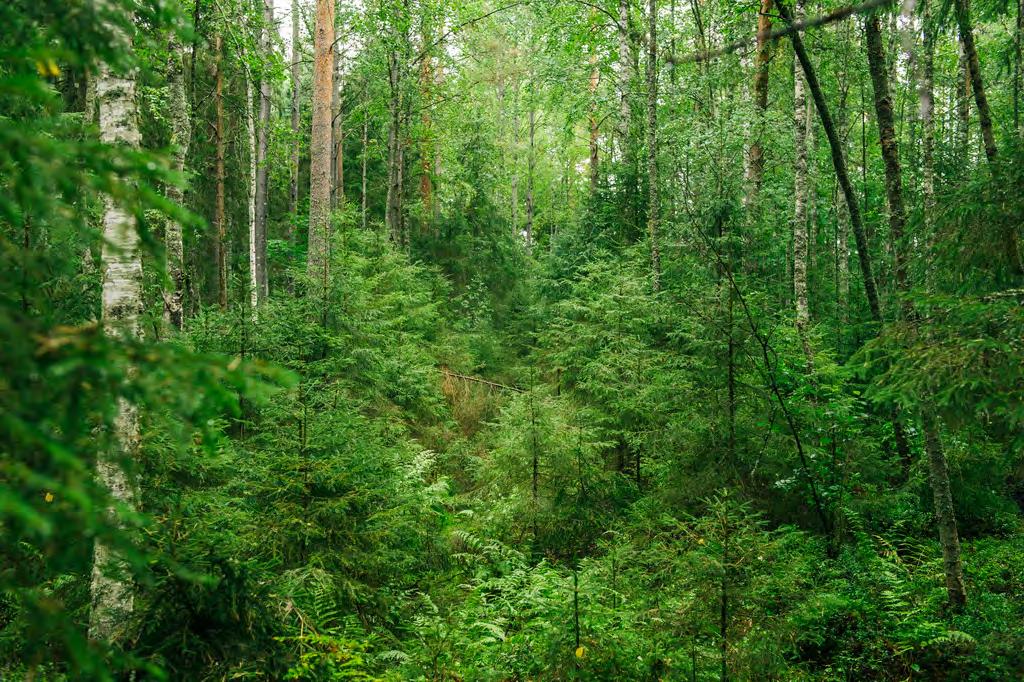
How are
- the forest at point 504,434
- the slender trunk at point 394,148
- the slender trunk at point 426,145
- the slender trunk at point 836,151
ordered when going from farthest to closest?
the slender trunk at point 426,145
the slender trunk at point 394,148
the slender trunk at point 836,151
the forest at point 504,434

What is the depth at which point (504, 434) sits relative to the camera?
8.22 m

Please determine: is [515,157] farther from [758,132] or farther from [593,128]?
[758,132]

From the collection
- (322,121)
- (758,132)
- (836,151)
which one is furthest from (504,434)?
(758,132)

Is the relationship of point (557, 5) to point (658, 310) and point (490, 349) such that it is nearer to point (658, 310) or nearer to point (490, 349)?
point (490, 349)

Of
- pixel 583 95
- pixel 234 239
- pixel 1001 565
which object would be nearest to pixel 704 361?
pixel 1001 565

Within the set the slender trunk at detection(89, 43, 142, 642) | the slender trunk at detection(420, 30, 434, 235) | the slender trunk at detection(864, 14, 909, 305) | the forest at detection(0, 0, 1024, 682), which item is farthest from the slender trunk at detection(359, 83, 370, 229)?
the slender trunk at detection(864, 14, 909, 305)

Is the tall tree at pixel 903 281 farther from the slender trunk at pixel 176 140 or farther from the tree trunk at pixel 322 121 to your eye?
the slender trunk at pixel 176 140

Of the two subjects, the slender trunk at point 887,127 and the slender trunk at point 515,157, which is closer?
the slender trunk at point 887,127

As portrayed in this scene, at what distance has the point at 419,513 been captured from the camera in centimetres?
692

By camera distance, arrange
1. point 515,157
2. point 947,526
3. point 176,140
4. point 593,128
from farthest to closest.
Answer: point 515,157
point 593,128
point 176,140
point 947,526

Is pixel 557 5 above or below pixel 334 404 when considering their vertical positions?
above

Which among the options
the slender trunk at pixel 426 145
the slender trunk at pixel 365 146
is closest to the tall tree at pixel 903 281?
the slender trunk at pixel 426 145

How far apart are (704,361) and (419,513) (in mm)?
3962

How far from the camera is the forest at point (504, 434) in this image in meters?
1.62
